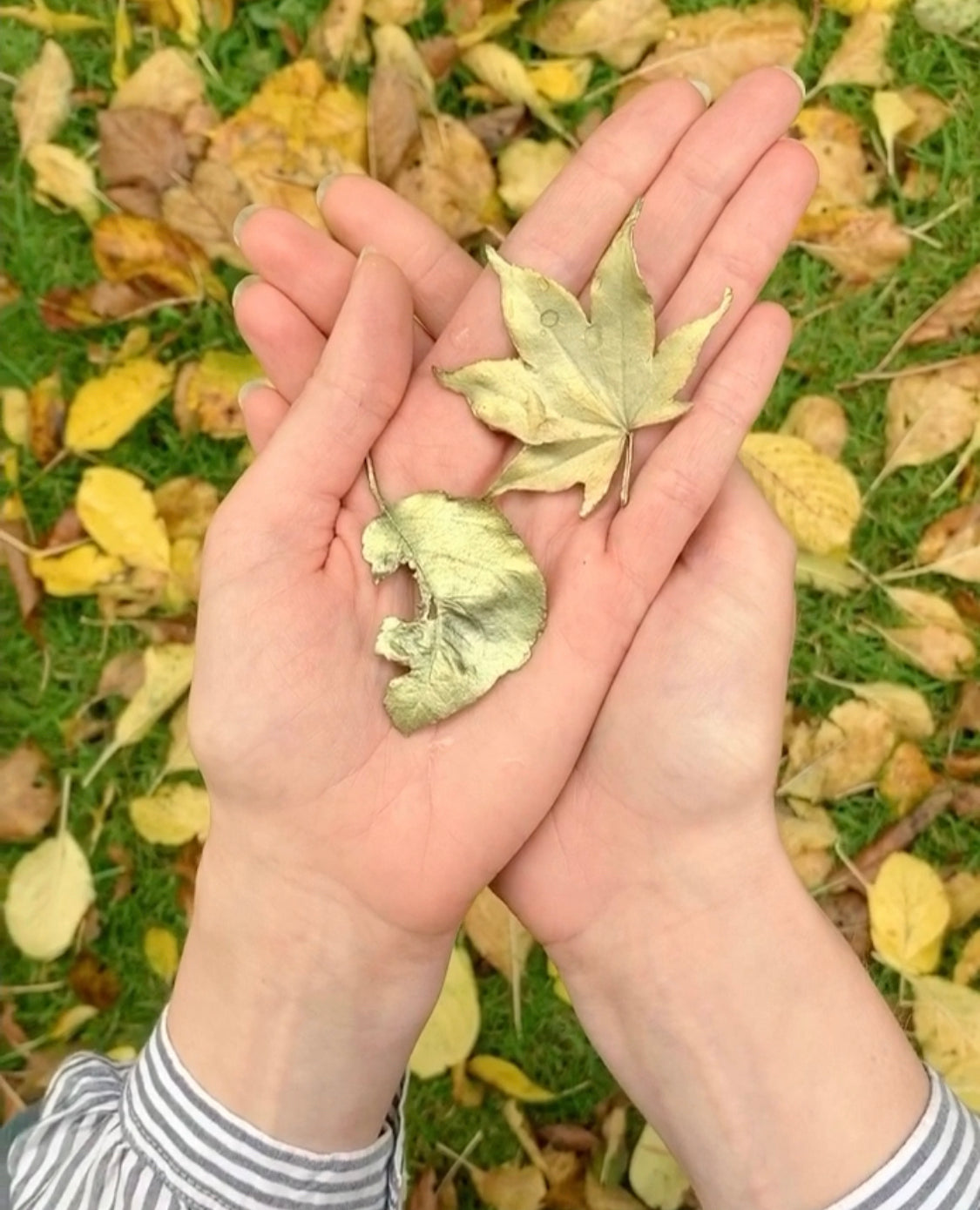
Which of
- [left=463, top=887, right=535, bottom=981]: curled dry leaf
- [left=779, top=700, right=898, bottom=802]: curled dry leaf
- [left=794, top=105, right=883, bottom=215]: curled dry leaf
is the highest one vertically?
[left=794, top=105, right=883, bottom=215]: curled dry leaf

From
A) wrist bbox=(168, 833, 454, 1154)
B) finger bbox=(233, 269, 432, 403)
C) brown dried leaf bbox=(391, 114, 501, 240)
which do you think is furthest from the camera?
brown dried leaf bbox=(391, 114, 501, 240)

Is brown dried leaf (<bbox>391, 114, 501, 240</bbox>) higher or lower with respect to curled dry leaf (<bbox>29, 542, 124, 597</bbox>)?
higher

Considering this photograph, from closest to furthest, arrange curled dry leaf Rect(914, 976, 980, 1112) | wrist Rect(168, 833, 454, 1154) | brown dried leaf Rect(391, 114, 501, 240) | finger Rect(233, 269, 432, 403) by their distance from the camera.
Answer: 1. wrist Rect(168, 833, 454, 1154)
2. finger Rect(233, 269, 432, 403)
3. curled dry leaf Rect(914, 976, 980, 1112)
4. brown dried leaf Rect(391, 114, 501, 240)

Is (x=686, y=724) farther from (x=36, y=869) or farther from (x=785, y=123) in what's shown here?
(x=36, y=869)

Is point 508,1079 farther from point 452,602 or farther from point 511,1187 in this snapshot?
point 452,602

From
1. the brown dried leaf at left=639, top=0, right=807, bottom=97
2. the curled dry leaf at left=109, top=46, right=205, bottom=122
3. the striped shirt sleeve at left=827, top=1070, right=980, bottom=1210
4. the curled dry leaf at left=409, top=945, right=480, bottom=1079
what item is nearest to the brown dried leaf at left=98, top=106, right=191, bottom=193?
the curled dry leaf at left=109, top=46, right=205, bottom=122

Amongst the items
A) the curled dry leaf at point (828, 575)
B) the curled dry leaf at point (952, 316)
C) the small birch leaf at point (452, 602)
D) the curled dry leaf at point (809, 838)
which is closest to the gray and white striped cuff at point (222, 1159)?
the small birch leaf at point (452, 602)

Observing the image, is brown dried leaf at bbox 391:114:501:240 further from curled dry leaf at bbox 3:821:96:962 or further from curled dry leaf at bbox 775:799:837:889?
curled dry leaf at bbox 3:821:96:962

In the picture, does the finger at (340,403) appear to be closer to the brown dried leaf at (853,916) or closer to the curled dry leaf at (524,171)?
the curled dry leaf at (524,171)
